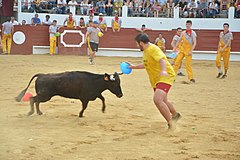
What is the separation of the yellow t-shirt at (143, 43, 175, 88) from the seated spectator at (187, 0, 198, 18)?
58.3 ft

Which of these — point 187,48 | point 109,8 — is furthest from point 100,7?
point 187,48

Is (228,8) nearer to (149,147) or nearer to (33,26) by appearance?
(33,26)

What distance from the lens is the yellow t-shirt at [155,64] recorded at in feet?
20.3

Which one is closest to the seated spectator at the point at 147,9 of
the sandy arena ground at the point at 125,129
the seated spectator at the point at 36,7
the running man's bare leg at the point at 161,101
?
the seated spectator at the point at 36,7

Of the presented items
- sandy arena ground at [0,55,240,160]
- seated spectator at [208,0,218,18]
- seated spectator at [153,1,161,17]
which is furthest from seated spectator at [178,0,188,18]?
sandy arena ground at [0,55,240,160]

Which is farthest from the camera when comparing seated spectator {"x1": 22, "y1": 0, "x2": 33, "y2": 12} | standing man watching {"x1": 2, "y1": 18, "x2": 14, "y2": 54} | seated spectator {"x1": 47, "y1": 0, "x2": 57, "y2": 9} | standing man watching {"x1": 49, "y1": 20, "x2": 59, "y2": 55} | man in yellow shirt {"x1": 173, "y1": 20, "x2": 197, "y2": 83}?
seated spectator {"x1": 47, "y1": 0, "x2": 57, "y2": 9}

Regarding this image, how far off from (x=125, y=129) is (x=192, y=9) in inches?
714

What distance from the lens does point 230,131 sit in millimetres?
6410

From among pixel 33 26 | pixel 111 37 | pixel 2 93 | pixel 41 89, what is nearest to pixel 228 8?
pixel 111 37

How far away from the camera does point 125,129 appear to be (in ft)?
21.1

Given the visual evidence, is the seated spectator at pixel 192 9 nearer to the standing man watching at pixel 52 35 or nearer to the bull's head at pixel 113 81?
the standing man watching at pixel 52 35

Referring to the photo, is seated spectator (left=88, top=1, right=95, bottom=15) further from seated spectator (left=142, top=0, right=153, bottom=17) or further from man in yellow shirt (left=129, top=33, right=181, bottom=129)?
man in yellow shirt (left=129, top=33, right=181, bottom=129)

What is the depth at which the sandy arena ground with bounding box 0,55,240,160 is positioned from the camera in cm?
514

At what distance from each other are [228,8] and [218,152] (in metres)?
19.3
